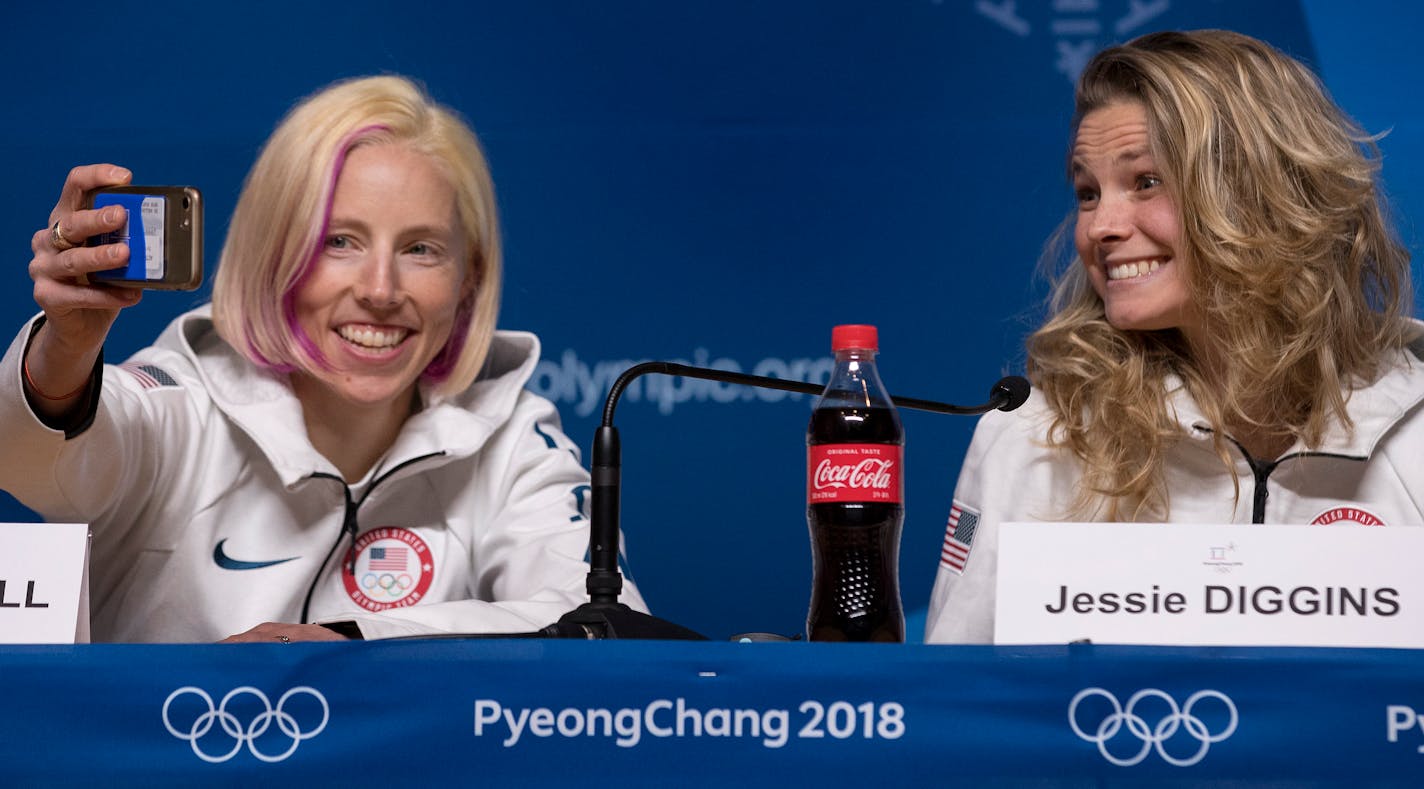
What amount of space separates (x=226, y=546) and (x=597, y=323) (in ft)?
2.45

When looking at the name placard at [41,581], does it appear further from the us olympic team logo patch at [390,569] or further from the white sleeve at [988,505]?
the white sleeve at [988,505]

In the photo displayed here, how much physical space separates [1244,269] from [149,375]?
4.52ft

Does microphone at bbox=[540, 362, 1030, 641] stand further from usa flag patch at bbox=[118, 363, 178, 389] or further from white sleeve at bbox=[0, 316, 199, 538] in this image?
usa flag patch at bbox=[118, 363, 178, 389]

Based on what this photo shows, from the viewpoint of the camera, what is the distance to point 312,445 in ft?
6.27

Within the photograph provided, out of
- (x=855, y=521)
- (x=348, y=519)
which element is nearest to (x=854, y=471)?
(x=855, y=521)

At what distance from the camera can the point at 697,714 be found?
95cm

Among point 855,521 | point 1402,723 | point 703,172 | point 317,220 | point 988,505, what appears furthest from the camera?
point 703,172

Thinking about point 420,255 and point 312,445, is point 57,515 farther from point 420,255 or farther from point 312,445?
point 420,255

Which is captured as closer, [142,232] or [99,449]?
[142,232]

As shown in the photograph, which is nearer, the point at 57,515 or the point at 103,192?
the point at 103,192

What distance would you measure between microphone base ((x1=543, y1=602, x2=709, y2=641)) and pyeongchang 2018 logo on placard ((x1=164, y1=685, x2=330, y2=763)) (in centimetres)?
26

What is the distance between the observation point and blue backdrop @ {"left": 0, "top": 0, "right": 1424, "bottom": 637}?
2.36m

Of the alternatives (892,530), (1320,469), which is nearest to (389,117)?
(892,530)

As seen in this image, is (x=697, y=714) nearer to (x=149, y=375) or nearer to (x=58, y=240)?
(x=58, y=240)
